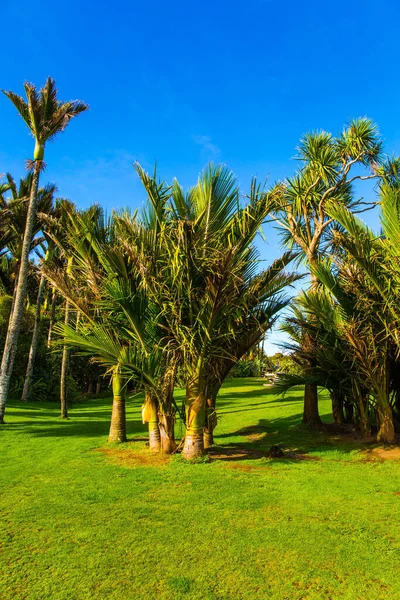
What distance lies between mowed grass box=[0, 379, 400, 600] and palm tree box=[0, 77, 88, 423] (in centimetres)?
530

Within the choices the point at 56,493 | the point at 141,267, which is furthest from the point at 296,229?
the point at 56,493

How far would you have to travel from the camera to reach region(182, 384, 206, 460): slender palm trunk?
26.2 ft

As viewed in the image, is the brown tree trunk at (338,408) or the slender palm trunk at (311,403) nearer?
the slender palm trunk at (311,403)

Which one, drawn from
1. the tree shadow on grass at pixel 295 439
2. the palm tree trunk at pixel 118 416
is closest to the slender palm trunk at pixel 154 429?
the palm tree trunk at pixel 118 416

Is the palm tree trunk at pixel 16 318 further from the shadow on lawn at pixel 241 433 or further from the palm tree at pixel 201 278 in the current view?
the palm tree at pixel 201 278

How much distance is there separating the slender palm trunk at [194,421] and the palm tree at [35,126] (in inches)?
285

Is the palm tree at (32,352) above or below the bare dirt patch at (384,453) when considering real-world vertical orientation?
above

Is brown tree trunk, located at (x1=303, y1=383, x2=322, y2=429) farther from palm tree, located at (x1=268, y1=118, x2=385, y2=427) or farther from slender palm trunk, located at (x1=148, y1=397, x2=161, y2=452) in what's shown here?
slender palm trunk, located at (x1=148, y1=397, x2=161, y2=452)

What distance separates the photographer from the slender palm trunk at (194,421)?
7988 mm

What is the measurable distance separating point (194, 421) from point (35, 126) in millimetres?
10670

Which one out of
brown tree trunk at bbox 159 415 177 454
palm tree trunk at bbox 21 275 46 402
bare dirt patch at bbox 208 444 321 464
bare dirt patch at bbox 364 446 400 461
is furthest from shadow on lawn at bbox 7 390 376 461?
palm tree trunk at bbox 21 275 46 402

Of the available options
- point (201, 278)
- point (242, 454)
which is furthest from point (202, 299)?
point (242, 454)

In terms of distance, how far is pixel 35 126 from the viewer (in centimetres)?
1352

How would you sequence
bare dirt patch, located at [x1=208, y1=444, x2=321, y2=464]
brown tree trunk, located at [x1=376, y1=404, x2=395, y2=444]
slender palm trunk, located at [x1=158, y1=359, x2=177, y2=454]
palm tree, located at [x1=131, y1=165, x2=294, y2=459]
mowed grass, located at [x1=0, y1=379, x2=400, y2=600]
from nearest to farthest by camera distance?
mowed grass, located at [x1=0, y1=379, x2=400, y2=600]
palm tree, located at [x1=131, y1=165, x2=294, y2=459]
slender palm trunk, located at [x1=158, y1=359, x2=177, y2=454]
bare dirt patch, located at [x1=208, y1=444, x2=321, y2=464]
brown tree trunk, located at [x1=376, y1=404, x2=395, y2=444]
